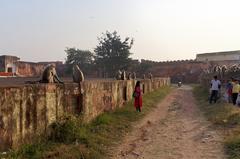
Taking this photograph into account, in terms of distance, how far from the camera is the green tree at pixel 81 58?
52.9 meters

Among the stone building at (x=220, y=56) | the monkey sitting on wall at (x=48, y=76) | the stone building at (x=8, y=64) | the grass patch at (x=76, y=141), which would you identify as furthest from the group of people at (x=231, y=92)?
the stone building at (x=220, y=56)

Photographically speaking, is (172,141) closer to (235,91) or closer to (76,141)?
(76,141)

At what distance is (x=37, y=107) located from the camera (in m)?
7.64

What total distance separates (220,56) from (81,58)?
25.0 metres

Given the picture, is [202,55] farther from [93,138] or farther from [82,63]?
[93,138]

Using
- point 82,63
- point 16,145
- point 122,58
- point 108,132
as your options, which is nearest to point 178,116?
point 108,132

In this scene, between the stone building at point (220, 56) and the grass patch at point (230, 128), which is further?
the stone building at point (220, 56)

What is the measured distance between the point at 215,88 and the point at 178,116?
12.9 ft

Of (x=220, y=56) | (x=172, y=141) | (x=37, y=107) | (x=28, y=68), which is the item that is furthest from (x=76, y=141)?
(x=220, y=56)

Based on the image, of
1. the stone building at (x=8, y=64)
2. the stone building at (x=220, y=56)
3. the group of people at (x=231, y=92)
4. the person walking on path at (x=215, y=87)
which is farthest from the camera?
the stone building at (x=220, y=56)

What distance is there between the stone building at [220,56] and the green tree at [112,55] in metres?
19.9

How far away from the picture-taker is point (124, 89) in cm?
1752

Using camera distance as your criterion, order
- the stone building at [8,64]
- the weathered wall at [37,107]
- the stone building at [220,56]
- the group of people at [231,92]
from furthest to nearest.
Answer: the stone building at [220,56]
the stone building at [8,64]
the group of people at [231,92]
the weathered wall at [37,107]

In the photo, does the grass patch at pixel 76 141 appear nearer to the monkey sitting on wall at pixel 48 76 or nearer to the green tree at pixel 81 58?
the monkey sitting on wall at pixel 48 76
